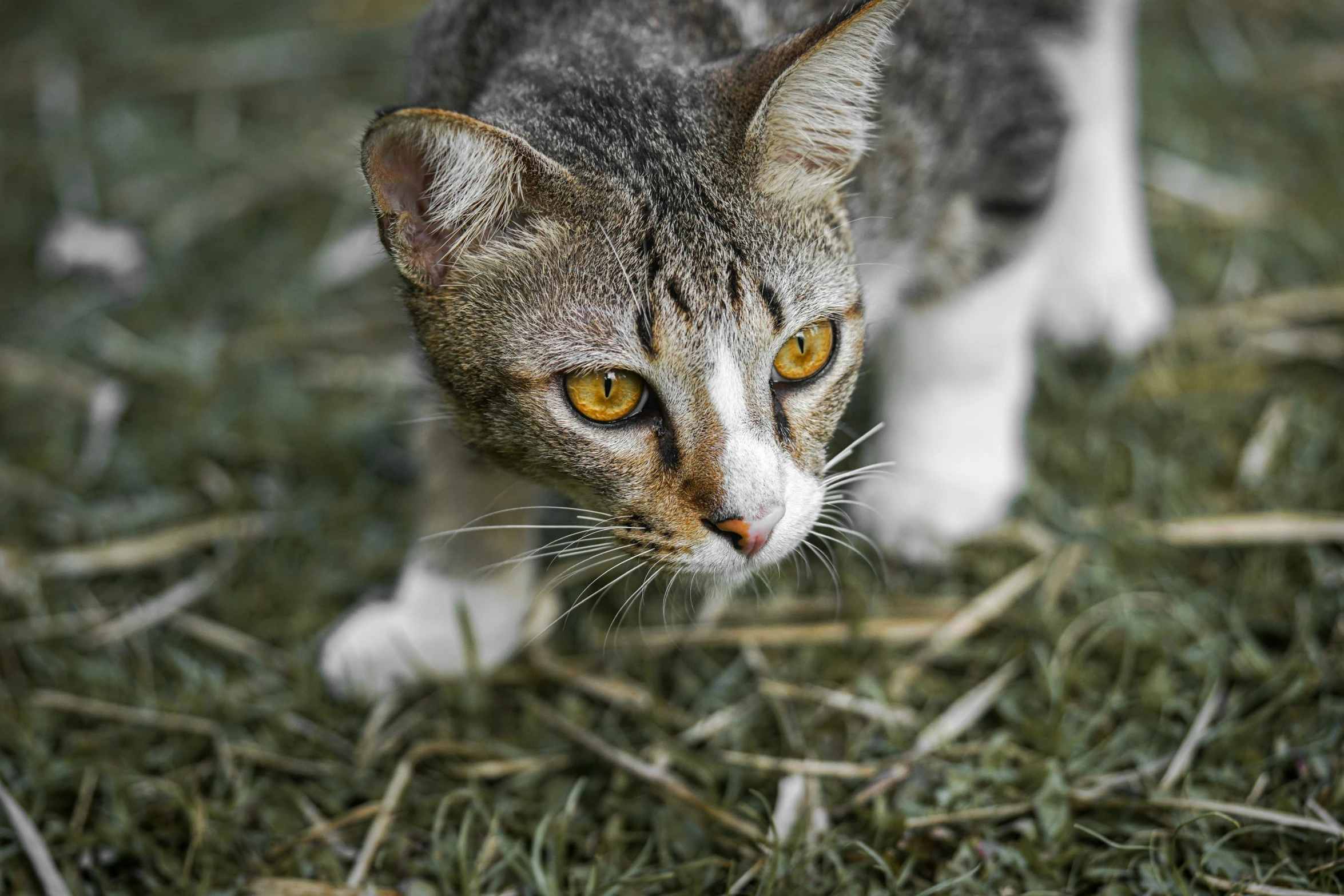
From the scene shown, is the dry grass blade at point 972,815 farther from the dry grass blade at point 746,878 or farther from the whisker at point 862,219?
the whisker at point 862,219

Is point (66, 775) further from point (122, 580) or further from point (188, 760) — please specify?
point (122, 580)

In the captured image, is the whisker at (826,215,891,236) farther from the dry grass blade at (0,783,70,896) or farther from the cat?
the dry grass blade at (0,783,70,896)

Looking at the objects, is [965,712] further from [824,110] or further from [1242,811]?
[824,110]

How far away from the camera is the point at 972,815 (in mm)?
1937

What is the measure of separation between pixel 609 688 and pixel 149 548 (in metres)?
1.18

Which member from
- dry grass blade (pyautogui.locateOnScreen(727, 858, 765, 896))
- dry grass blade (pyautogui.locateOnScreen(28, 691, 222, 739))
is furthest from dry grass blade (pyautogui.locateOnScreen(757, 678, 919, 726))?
dry grass blade (pyautogui.locateOnScreen(28, 691, 222, 739))

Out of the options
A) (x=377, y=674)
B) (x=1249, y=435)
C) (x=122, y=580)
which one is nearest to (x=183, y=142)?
(x=122, y=580)

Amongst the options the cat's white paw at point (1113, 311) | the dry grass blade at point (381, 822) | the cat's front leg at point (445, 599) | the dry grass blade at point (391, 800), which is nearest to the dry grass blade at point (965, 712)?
the dry grass blade at point (391, 800)

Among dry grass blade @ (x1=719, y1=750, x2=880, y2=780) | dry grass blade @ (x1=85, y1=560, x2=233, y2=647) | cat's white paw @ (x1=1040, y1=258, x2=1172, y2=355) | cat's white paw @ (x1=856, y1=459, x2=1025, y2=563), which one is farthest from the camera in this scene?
cat's white paw @ (x1=1040, y1=258, x2=1172, y2=355)

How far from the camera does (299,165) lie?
146 inches

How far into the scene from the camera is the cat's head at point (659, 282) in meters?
1.62

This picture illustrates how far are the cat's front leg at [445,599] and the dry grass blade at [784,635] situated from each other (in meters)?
0.29

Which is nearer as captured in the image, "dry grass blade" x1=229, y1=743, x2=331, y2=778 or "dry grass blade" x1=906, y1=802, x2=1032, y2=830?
"dry grass blade" x1=906, y1=802, x2=1032, y2=830

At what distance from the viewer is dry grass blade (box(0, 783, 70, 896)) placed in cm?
183
